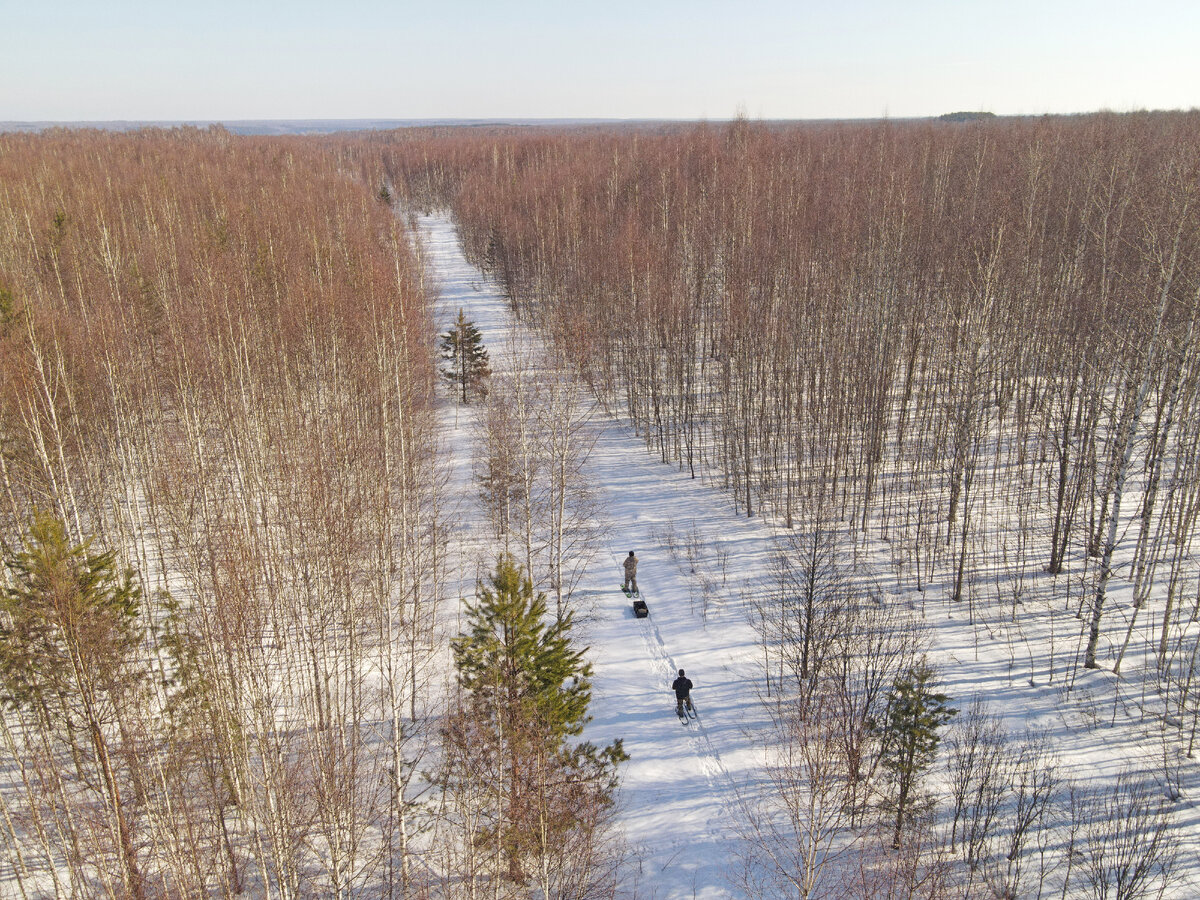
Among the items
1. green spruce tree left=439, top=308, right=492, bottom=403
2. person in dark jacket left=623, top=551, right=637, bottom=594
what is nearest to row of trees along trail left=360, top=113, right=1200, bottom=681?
green spruce tree left=439, top=308, right=492, bottom=403

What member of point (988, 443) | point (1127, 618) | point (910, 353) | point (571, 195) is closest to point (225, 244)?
point (571, 195)

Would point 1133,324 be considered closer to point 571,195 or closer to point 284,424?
point 284,424

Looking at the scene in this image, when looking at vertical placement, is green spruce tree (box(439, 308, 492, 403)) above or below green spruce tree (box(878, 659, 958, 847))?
above

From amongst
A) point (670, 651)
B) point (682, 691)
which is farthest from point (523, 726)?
point (670, 651)

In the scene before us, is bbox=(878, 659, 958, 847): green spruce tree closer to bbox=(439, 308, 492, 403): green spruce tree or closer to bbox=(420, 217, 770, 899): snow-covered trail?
bbox=(420, 217, 770, 899): snow-covered trail

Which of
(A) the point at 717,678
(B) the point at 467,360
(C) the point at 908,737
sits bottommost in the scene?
(A) the point at 717,678

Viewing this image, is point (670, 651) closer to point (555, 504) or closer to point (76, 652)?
point (555, 504)
